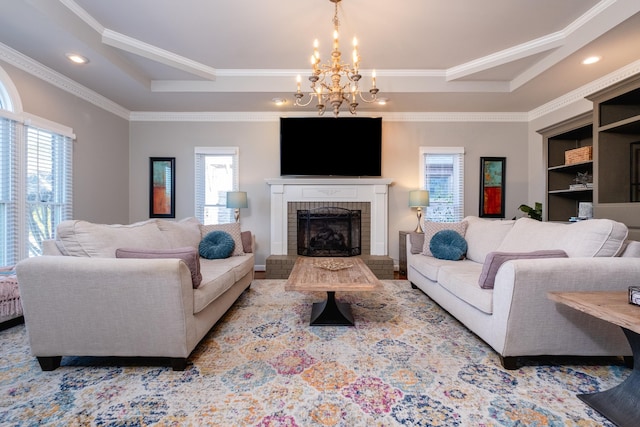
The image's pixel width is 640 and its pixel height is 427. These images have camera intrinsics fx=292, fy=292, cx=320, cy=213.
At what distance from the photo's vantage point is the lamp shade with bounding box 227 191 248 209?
449 cm

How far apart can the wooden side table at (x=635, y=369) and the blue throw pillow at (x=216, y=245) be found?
2.86m

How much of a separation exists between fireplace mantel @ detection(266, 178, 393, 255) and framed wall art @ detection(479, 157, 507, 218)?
5.24 ft

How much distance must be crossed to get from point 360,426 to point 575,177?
14.5ft

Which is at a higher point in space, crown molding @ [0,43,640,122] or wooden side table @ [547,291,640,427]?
crown molding @ [0,43,640,122]

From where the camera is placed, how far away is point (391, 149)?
4859mm

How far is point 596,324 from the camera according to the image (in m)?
1.80

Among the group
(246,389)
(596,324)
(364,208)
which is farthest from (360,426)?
(364,208)

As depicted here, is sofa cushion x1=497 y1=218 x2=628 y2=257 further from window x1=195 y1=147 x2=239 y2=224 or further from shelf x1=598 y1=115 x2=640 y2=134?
window x1=195 y1=147 x2=239 y2=224

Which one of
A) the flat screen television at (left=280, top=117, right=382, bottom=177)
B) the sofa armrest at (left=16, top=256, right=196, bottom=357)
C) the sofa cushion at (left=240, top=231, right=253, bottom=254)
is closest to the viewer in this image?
the sofa armrest at (left=16, top=256, right=196, bottom=357)

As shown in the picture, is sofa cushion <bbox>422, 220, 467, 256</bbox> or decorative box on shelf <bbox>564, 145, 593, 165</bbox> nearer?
decorative box on shelf <bbox>564, 145, 593, 165</bbox>

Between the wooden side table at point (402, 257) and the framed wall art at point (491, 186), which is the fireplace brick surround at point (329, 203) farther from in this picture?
the framed wall art at point (491, 186)

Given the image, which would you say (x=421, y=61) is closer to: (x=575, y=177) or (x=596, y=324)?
(x=575, y=177)

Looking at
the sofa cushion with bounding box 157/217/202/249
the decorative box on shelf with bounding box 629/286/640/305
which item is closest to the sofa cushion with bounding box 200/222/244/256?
the sofa cushion with bounding box 157/217/202/249

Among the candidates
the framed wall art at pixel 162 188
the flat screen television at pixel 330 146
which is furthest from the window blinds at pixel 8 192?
the flat screen television at pixel 330 146
